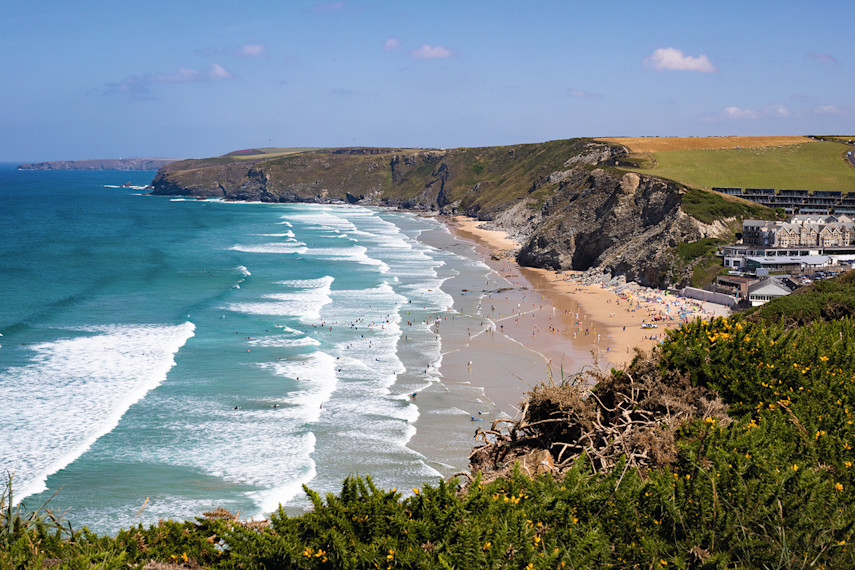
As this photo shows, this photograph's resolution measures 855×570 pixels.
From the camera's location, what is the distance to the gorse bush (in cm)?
643

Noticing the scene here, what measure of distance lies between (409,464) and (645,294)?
43003 mm

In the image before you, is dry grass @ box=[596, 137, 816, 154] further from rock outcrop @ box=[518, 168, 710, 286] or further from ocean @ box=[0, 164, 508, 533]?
ocean @ box=[0, 164, 508, 533]

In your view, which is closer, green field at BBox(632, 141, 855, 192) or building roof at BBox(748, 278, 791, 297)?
building roof at BBox(748, 278, 791, 297)

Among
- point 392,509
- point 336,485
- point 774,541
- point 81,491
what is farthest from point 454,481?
point 81,491

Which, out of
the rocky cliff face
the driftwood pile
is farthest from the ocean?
the rocky cliff face

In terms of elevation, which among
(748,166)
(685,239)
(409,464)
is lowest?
(409,464)

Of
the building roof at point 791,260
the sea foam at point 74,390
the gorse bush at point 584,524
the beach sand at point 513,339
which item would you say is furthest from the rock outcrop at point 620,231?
the gorse bush at point 584,524

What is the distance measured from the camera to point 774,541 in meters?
6.42

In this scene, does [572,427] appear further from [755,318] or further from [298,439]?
[298,439]

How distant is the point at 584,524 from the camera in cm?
714

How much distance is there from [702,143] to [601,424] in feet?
452

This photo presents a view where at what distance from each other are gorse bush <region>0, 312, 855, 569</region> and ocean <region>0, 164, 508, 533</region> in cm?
153

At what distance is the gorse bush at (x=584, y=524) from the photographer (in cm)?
643

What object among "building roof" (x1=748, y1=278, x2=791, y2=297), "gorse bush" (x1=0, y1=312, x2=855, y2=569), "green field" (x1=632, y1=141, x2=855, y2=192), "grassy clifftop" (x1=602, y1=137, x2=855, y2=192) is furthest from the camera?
"grassy clifftop" (x1=602, y1=137, x2=855, y2=192)
